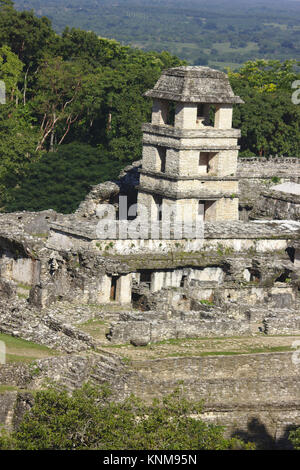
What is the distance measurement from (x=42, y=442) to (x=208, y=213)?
25134 millimetres

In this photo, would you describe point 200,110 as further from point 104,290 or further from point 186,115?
point 104,290

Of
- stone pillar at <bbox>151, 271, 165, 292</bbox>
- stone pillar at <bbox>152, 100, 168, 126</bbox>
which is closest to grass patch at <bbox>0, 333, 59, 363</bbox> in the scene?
stone pillar at <bbox>151, 271, 165, 292</bbox>

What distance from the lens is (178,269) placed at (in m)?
51.3

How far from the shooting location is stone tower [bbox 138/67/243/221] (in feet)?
186

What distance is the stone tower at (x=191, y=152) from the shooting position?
5666 cm

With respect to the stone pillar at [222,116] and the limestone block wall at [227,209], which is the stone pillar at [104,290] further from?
the stone pillar at [222,116]

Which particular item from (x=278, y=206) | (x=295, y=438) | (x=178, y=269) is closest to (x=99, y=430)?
(x=295, y=438)

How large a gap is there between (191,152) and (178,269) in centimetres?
772

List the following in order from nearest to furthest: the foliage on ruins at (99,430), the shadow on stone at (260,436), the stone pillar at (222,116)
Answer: the foliage on ruins at (99,430) → the shadow on stone at (260,436) → the stone pillar at (222,116)

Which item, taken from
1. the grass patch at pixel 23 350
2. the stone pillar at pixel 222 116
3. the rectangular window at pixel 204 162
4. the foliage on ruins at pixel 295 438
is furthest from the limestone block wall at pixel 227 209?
the foliage on ruins at pixel 295 438

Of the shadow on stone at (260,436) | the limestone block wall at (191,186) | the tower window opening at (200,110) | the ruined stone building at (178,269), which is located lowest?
the shadow on stone at (260,436)

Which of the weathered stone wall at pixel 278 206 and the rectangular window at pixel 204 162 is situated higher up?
the rectangular window at pixel 204 162

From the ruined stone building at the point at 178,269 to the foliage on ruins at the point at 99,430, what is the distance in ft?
8.75

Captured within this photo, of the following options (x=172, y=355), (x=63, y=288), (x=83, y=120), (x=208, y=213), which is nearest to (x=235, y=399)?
(x=172, y=355)
